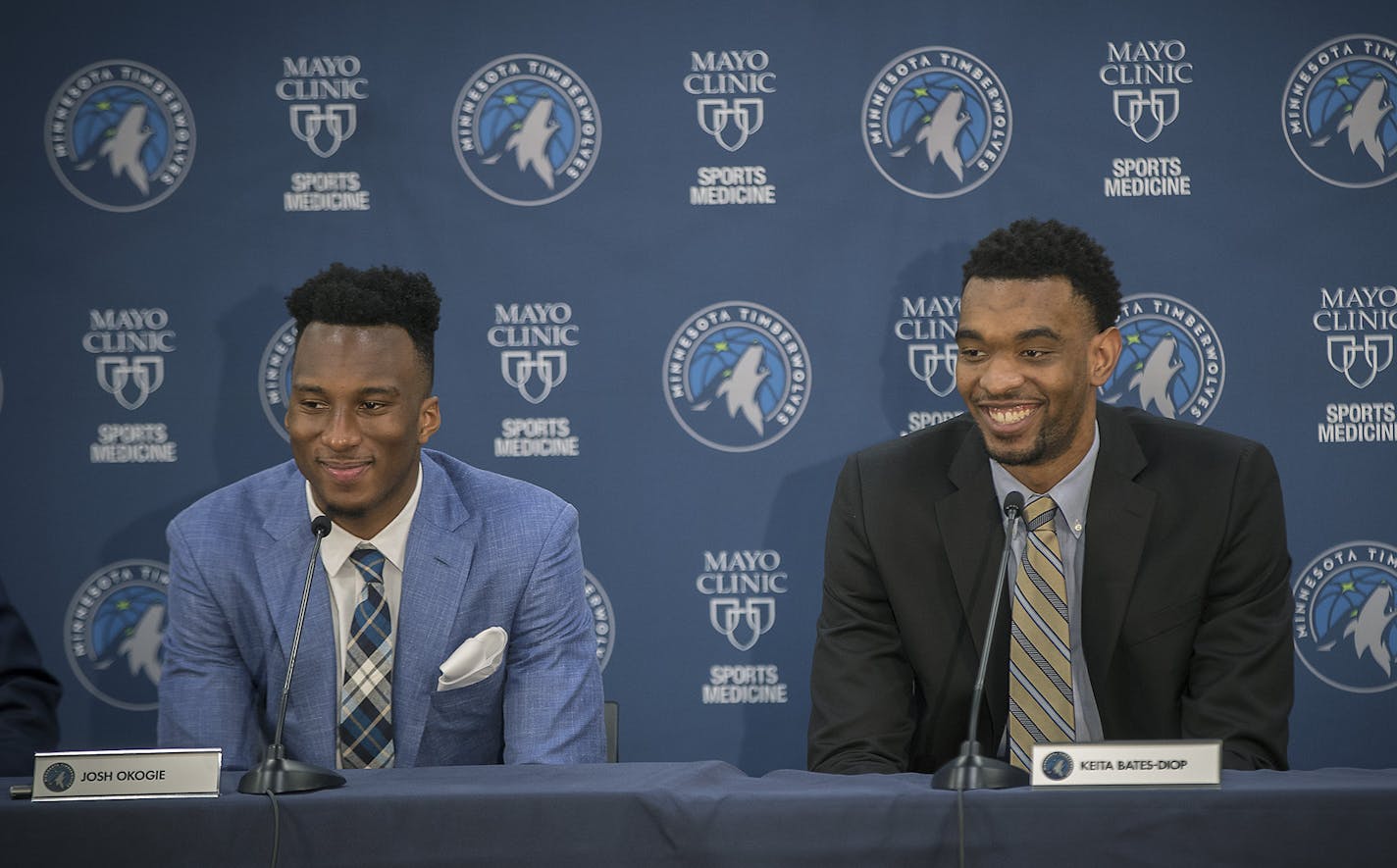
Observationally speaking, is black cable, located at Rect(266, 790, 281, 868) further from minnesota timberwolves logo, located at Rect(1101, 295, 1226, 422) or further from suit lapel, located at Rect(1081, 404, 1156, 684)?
minnesota timberwolves logo, located at Rect(1101, 295, 1226, 422)

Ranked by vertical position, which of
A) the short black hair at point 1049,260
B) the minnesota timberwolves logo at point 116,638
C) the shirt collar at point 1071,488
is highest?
the short black hair at point 1049,260

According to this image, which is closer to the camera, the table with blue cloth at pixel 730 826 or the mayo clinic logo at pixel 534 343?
the table with blue cloth at pixel 730 826

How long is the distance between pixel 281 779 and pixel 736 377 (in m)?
2.20

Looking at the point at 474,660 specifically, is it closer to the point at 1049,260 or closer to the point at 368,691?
the point at 368,691

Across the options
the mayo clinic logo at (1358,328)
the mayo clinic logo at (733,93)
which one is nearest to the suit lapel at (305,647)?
the mayo clinic logo at (733,93)

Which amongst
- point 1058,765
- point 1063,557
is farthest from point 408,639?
point 1058,765

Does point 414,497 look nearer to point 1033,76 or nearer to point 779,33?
point 779,33

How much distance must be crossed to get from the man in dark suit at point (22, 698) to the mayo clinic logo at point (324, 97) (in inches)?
62.3

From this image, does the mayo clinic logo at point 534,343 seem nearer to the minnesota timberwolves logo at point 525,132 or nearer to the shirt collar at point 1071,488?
the minnesota timberwolves logo at point 525,132

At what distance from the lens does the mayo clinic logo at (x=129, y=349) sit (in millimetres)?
3756

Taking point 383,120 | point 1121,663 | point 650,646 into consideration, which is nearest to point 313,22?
point 383,120

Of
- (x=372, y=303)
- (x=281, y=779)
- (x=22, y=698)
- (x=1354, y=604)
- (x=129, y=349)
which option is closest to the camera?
(x=281, y=779)

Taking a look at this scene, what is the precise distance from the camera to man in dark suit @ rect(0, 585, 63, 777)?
2.53 meters

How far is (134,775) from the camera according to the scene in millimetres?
1743
